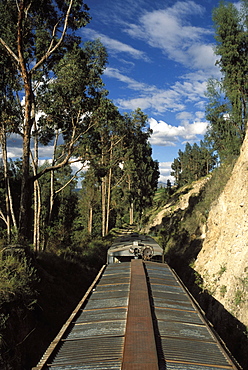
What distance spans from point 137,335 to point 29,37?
18.1m

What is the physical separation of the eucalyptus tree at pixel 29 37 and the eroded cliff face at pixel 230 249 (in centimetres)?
972

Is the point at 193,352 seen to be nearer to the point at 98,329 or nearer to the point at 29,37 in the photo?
the point at 98,329

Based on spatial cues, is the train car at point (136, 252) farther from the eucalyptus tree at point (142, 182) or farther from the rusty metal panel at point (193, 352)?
the eucalyptus tree at point (142, 182)

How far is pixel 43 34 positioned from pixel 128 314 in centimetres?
1702

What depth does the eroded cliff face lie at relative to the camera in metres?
11.5

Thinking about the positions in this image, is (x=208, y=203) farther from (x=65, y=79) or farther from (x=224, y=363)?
(x=224, y=363)

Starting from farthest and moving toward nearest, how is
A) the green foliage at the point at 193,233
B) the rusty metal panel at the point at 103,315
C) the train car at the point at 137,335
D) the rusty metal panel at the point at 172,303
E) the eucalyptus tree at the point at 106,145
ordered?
the eucalyptus tree at the point at 106,145 → the green foliage at the point at 193,233 → the rusty metal panel at the point at 172,303 → the rusty metal panel at the point at 103,315 → the train car at the point at 137,335

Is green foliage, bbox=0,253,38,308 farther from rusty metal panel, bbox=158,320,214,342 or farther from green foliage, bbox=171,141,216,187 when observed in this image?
green foliage, bbox=171,141,216,187

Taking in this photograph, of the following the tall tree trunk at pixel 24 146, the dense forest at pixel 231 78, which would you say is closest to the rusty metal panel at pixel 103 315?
the tall tree trunk at pixel 24 146

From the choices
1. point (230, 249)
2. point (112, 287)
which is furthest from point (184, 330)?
point (230, 249)

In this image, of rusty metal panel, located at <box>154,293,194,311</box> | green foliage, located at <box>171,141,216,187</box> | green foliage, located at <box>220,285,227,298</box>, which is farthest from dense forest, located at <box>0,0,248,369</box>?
green foliage, located at <box>171,141,216,187</box>

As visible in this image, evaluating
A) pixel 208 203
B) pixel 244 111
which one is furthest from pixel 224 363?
pixel 244 111

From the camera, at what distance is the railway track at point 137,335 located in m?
4.54

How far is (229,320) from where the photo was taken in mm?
10883
